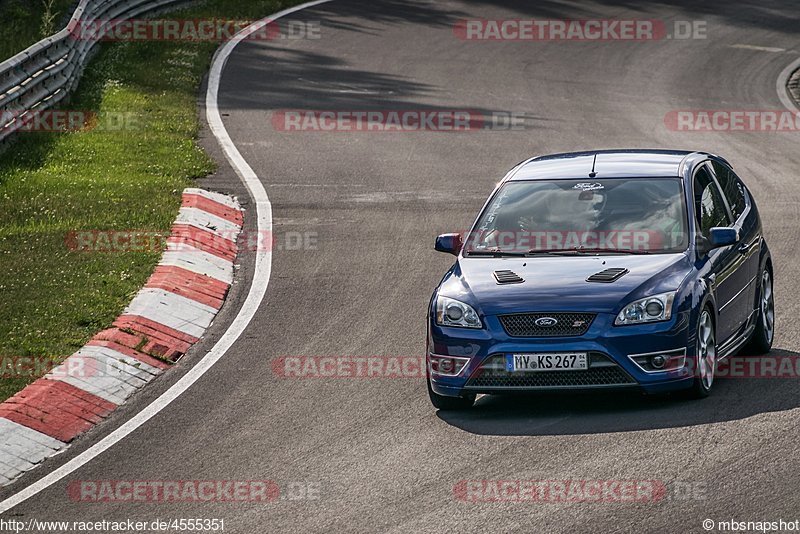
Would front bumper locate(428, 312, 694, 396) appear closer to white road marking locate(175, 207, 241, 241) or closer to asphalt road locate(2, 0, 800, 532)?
asphalt road locate(2, 0, 800, 532)

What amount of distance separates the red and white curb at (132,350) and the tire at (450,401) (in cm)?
247

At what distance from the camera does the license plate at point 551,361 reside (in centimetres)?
948

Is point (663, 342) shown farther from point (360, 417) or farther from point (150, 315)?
point (150, 315)

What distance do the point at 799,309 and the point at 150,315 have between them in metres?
5.81

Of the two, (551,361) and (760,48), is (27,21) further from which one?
(551,361)

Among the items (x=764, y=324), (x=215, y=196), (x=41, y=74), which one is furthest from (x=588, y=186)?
(x=41, y=74)

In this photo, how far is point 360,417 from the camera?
9.94 meters

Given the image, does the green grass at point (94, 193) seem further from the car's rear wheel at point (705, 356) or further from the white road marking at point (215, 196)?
the car's rear wheel at point (705, 356)

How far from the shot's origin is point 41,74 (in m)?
20.5

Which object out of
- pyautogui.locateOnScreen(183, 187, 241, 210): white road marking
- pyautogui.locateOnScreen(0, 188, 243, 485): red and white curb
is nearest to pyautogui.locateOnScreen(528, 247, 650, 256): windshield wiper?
pyautogui.locateOnScreen(0, 188, 243, 485): red and white curb

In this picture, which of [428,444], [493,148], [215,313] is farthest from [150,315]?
[493,148]

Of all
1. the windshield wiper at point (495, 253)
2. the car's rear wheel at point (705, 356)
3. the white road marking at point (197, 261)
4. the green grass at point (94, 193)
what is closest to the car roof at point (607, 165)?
the windshield wiper at point (495, 253)

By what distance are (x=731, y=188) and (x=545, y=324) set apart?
305 centimetres

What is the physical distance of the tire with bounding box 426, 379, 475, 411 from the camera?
32.9 ft
